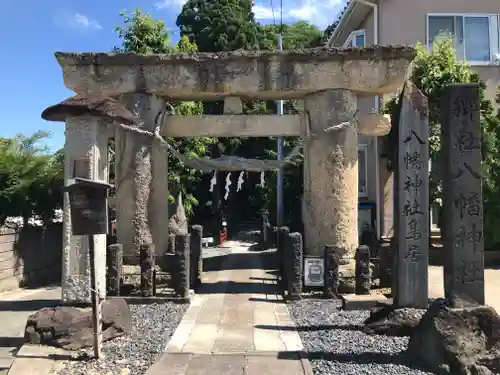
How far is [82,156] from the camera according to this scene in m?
8.56

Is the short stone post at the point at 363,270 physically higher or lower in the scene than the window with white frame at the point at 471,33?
lower

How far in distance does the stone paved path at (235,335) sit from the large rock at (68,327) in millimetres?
999

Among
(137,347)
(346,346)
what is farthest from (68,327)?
(346,346)

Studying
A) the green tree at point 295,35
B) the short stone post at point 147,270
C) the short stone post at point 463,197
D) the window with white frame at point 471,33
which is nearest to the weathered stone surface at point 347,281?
the short stone post at point 147,270

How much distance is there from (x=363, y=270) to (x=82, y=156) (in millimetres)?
5902

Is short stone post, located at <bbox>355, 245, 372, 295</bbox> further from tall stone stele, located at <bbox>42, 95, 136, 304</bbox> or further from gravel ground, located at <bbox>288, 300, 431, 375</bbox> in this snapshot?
tall stone stele, located at <bbox>42, 95, 136, 304</bbox>

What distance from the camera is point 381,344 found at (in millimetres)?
7328

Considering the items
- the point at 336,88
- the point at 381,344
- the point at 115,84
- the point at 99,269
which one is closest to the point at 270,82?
the point at 336,88

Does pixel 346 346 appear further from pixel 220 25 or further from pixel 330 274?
pixel 220 25

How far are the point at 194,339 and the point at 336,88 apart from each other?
258 inches

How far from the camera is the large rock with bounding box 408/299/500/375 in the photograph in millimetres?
6090

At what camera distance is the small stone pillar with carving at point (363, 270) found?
10.5 meters

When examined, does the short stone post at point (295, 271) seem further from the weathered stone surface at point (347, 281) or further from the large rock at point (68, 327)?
the large rock at point (68, 327)

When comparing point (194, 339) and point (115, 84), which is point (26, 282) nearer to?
point (115, 84)
